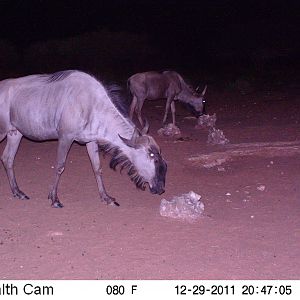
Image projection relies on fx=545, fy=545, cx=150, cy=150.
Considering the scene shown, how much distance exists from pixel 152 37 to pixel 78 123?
1502 inches

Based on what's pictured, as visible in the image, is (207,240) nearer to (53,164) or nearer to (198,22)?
(53,164)

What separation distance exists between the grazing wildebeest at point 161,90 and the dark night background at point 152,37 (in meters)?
10.7

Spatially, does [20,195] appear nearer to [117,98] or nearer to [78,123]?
[78,123]

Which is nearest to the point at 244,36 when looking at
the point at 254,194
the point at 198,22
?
the point at 198,22

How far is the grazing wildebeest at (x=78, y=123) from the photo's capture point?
23.6 feet

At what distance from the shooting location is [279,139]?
1106 centimetres

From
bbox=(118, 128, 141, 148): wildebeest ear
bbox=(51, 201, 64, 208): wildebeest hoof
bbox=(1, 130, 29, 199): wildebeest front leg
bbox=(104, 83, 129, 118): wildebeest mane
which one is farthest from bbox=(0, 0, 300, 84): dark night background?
bbox=(51, 201, 64, 208): wildebeest hoof

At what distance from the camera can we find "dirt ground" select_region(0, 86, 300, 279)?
5332 millimetres

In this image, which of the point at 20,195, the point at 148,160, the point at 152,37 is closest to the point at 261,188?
the point at 148,160

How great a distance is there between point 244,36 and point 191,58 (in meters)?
14.8

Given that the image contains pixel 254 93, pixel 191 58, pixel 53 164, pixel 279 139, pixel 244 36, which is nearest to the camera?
pixel 53 164

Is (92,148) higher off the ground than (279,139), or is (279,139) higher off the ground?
(92,148)

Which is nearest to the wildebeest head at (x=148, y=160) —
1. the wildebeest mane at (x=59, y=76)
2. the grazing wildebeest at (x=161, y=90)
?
the wildebeest mane at (x=59, y=76)

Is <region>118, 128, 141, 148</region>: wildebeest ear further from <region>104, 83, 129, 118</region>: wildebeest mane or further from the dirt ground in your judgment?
the dirt ground
